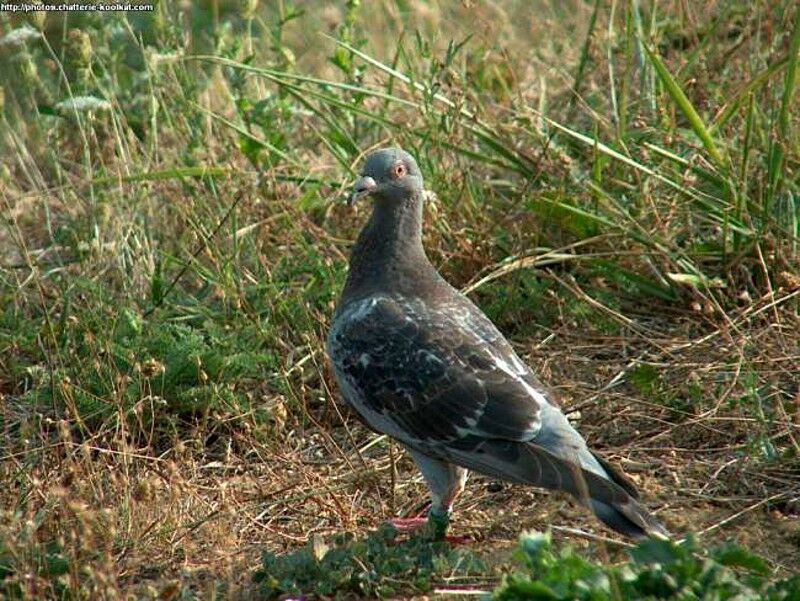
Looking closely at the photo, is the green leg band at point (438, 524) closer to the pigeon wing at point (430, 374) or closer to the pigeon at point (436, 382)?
the pigeon at point (436, 382)

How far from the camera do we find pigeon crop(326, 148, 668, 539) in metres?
4.27

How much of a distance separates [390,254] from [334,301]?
73cm

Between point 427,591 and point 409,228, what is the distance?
1.58 meters

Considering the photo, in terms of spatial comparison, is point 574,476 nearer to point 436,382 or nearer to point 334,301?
point 436,382

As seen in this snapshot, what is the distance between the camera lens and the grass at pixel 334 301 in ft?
14.9

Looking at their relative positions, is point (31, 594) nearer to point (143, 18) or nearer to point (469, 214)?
point (469, 214)

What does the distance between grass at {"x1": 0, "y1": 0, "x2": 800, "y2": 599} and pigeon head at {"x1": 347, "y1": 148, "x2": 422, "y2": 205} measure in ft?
2.09

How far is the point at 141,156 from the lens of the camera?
6871mm

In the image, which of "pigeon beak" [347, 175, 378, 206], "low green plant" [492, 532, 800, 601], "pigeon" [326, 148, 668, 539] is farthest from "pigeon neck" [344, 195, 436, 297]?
"low green plant" [492, 532, 800, 601]

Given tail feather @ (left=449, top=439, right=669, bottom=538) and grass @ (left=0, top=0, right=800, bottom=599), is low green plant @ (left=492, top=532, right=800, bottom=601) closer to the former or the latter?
tail feather @ (left=449, top=439, right=669, bottom=538)

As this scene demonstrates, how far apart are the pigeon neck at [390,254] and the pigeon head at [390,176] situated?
28 mm

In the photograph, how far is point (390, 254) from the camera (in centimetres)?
511

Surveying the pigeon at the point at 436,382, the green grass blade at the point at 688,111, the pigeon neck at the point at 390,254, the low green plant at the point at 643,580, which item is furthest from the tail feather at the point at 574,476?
the green grass blade at the point at 688,111

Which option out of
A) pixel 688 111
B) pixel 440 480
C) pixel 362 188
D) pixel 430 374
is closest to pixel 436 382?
pixel 430 374
